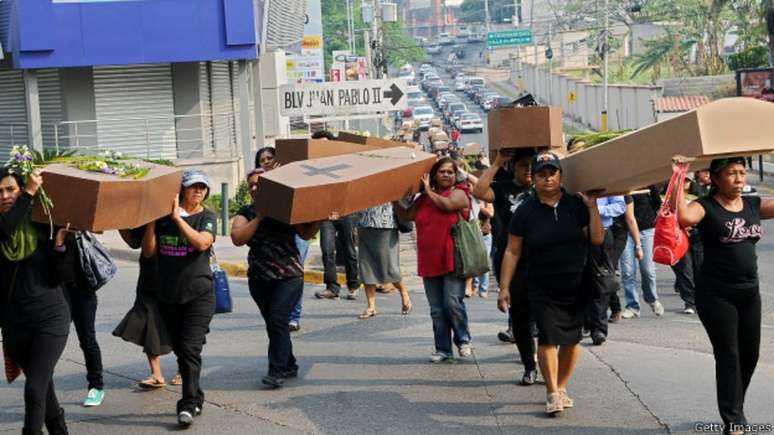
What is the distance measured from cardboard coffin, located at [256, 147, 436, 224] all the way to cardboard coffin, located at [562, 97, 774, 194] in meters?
1.62

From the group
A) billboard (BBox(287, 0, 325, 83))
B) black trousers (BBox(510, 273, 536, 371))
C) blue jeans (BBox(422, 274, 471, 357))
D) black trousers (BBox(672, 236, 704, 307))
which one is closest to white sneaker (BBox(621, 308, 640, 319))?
black trousers (BBox(672, 236, 704, 307))

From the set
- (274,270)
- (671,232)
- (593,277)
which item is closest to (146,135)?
(274,270)

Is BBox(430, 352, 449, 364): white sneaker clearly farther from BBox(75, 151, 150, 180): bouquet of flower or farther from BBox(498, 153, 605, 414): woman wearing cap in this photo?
BBox(75, 151, 150, 180): bouquet of flower

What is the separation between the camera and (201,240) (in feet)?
30.5

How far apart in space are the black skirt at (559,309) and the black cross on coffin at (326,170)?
1660 millimetres

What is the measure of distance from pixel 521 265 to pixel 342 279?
28.8ft

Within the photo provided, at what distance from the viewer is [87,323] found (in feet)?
32.3

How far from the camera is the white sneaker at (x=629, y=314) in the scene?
13.7m

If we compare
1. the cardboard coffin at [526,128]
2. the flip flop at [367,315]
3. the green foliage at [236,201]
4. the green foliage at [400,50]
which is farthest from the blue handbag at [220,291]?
the green foliage at [400,50]

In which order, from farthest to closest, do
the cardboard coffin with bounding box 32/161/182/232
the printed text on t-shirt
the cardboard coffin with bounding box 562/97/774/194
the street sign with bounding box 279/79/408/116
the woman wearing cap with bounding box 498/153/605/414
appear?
the street sign with bounding box 279/79/408/116 < the woman wearing cap with bounding box 498/153/605/414 < the cardboard coffin with bounding box 32/161/182/232 < the printed text on t-shirt < the cardboard coffin with bounding box 562/97/774/194

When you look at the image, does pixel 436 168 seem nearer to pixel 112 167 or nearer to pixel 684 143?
pixel 112 167

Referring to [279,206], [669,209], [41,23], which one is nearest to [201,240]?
[279,206]

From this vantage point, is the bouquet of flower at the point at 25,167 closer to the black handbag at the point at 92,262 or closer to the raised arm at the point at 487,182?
the black handbag at the point at 92,262

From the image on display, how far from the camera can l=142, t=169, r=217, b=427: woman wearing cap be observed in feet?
30.4
